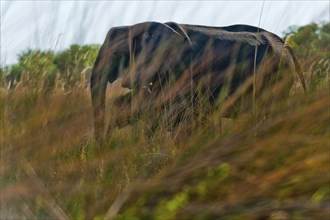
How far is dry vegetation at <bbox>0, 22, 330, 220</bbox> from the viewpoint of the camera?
1444 millimetres

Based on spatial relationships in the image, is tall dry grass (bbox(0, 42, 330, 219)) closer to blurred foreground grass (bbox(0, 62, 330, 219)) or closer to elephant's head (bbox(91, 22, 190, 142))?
blurred foreground grass (bbox(0, 62, 330, 219))

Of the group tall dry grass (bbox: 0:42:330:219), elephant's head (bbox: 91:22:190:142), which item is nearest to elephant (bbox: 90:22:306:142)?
elephant's head (bbox: 91:22:190:142)

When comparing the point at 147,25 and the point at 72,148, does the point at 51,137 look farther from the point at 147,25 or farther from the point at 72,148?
the point at 147,25

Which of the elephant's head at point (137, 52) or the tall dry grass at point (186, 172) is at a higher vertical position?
the elephant's head at point (137, 52)

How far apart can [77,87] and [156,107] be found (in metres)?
0.68

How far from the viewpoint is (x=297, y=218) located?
4.52 feet

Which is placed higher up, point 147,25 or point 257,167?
point 147,25

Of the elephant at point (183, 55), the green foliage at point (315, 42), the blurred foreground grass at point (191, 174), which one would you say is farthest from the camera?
the elephant at point (183, 55)

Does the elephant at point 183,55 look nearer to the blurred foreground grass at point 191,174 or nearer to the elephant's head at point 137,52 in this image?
the elephant's head at point 137,52

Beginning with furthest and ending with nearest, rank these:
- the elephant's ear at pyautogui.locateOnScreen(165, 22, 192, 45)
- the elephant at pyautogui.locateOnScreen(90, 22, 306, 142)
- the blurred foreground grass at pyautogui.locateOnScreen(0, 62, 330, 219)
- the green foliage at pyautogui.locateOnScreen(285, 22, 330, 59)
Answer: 1. the elephant's ear at pyautogui.locateOnScreen(165, 22, 192, 45)
2. the elephant at pyautogui.locateOnScreen(90, 22, 306, 142)
3. the green foliage at pyautogui.locateOnScreen(285, 22, 330, 59)
4. the blurred foreground grass at pyautogui.locateOnScreen(0, 62, 330, 219)

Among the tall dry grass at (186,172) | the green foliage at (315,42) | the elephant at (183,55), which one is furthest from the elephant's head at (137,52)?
the tall dry grass at (186,172)

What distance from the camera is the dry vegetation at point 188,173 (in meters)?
1.44

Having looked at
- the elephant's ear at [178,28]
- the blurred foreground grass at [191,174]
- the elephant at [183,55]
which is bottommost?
the blurred foreground grass at [191,174]

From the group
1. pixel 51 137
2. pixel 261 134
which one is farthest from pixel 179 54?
pixel 261 134
